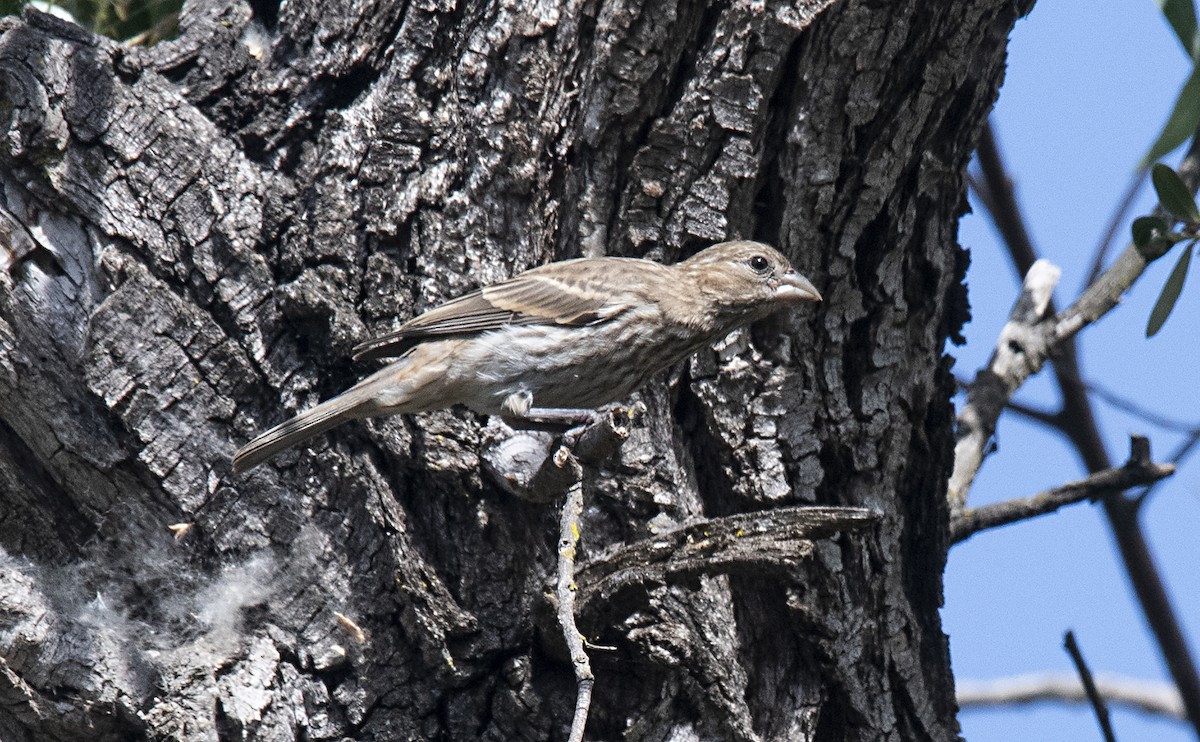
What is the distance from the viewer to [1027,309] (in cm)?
482

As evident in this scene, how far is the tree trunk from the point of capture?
3432mm

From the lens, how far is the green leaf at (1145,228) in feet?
12.3

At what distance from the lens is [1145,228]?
148 inches

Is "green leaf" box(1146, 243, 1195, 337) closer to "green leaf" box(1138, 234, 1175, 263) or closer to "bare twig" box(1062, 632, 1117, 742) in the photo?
"green leaf" box(1138, 234, 1175, 263)

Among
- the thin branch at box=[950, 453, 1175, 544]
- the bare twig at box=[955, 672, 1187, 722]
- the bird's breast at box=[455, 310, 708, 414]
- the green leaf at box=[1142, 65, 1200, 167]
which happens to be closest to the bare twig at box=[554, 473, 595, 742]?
the bird's breast at box=[455, 310, 708, 414]

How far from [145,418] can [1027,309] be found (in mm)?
3256

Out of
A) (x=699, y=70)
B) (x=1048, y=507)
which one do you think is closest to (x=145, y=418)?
(x=699, y=70)

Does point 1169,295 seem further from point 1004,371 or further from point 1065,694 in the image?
point 1065,694

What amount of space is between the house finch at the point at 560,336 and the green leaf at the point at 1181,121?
1332mm

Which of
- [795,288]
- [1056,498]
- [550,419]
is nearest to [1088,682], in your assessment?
[1056,498]

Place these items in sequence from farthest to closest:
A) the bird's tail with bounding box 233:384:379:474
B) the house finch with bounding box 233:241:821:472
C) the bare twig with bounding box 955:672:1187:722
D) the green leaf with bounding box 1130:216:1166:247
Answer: the bare twig with bounding box 955:672:1187:722 < the green leaf with bounding box 1130:216:1166:247 < the house finch with bounding box 233:241:821:472 < the bird's tail with bounding box 233:384:379:474

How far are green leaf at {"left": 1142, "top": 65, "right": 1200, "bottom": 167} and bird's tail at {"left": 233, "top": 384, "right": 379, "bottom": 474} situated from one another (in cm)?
270

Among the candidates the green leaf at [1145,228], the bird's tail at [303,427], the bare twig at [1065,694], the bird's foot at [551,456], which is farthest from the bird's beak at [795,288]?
the bare twig at [1065,694]

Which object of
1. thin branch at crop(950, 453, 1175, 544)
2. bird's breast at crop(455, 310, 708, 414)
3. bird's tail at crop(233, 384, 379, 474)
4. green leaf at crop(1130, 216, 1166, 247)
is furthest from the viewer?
thin branch at crop(950, 453, 1175, 544)
